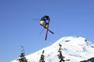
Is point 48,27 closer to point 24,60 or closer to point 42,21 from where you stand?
point 42,21

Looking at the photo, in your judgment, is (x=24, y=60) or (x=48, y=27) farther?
(x=24, y=60)

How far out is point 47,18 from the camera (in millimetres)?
31125

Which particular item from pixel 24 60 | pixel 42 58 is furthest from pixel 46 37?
pixel 42 58

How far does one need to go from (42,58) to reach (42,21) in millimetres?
27978

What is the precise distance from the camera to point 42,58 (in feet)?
193

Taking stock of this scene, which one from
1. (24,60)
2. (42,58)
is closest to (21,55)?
(24,60)

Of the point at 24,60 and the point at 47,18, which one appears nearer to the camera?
the point at 47,18

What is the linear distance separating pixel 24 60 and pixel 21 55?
1.42 m

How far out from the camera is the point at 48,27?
30594 mm

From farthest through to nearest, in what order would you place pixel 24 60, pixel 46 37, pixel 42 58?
pixel 42 58, pixel 24 60, pixel 46 37

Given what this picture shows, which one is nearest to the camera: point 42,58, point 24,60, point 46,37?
point 46,37

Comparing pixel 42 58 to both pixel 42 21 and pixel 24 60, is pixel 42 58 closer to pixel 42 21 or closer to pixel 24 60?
pixel 24 60

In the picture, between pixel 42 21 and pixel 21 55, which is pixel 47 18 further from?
pixel 21 55

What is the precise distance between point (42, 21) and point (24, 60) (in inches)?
824
